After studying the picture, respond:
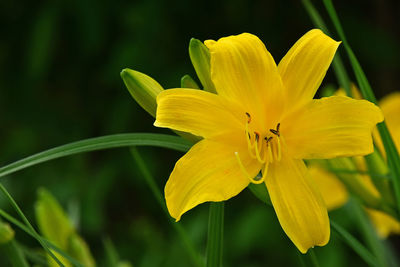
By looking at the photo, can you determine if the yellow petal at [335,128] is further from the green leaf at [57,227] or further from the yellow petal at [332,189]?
the yellow petal at [332,189]

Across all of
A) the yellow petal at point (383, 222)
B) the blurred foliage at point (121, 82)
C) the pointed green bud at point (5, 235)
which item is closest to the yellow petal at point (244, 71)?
the pointed green bud at point (5, 235)

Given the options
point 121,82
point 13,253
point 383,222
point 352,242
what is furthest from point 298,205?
point 121,82

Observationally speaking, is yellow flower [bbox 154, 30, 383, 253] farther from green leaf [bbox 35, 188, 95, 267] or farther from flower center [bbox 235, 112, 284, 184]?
green leaf [bbox 35, 188, 95, 267]

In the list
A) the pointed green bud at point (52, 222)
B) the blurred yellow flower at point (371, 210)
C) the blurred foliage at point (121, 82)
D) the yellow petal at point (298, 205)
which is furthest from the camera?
the blurred foliage at point (121, 82)

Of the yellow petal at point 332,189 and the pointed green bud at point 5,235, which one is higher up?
the pointed green bud at point 5,235

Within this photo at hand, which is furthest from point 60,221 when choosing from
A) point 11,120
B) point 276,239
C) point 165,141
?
point 11,120

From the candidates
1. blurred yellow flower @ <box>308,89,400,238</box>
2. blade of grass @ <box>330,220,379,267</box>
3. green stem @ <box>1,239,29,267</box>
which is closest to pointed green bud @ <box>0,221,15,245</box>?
green stem @ <box>1,239,29,267</box>

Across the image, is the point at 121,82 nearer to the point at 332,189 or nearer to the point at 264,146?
the point at 332,189
